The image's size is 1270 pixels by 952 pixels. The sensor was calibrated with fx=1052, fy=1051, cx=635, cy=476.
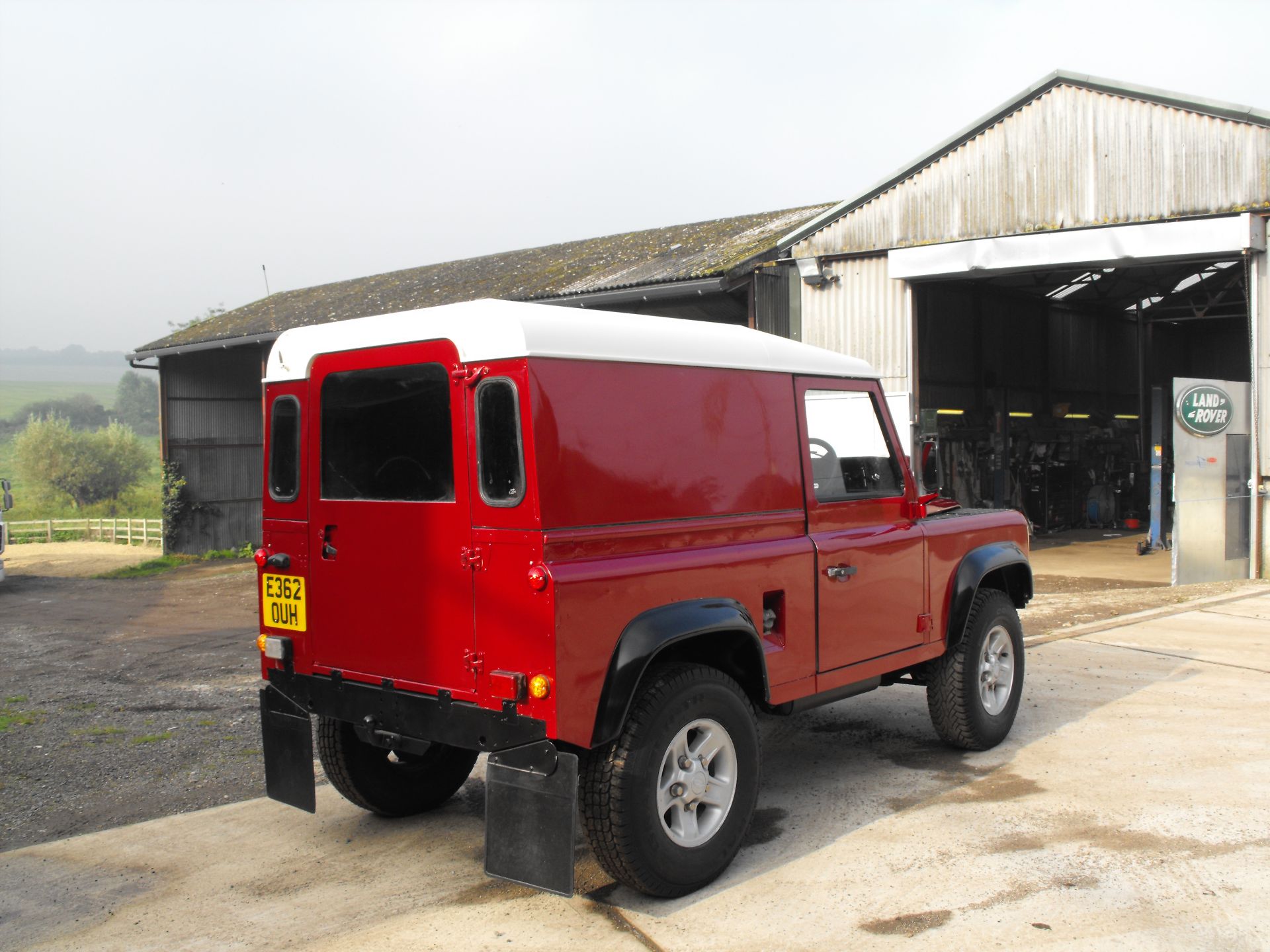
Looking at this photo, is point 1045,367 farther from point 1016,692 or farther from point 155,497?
point 155,497

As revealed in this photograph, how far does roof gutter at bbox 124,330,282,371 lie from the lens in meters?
23.2

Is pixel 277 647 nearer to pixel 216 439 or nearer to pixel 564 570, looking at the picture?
pixel 564 570

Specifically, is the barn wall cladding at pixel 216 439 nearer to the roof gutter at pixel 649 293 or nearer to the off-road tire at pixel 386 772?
the roof gutter at pixel 649 293

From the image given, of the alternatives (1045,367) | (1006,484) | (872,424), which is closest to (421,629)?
(872,424)

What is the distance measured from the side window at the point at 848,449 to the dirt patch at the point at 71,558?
18.3 metres

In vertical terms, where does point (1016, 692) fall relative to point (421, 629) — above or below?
below

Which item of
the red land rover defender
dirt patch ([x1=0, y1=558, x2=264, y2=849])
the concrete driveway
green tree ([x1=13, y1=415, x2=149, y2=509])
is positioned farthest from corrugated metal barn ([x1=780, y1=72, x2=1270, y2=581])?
green tree ([x1=13, y1=415, x2=149, y2=509])

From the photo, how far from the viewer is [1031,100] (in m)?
14.7

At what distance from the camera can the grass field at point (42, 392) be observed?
122006 mm

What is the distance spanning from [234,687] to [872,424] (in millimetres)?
5873

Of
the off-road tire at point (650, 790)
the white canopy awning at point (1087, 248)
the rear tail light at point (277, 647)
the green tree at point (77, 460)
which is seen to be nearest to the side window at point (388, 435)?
the rear tail light at point (277, 647)

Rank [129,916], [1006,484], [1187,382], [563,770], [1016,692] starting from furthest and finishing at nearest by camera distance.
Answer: [1006,484] → [1187,382] → [1016,692] → [129,916] → [563,770]

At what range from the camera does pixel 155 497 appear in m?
53.2

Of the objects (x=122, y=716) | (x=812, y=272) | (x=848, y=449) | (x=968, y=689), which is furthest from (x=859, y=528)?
(x=812, y=272)
